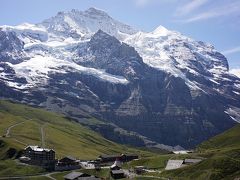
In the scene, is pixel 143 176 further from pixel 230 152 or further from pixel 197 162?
pixel 230 152

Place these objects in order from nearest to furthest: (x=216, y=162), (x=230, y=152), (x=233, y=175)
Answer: (x=233, y=175) < (x=216, y=162) < (x=230, y=152)

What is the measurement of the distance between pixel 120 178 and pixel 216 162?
40020 millimetres

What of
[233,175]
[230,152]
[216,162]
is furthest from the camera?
[230,152]

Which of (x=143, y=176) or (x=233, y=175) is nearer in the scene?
(x=233, y=175)

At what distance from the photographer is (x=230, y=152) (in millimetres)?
197500

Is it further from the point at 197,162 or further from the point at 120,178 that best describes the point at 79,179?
the point at 197,162

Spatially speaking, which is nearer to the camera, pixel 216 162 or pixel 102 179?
pixel 216 162

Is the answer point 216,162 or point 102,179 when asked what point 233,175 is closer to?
point 216,162

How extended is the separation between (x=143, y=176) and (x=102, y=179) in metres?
17.1

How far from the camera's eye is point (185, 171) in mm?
188125

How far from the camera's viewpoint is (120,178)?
198125 millimetres

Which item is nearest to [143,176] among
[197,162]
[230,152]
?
[197,162]

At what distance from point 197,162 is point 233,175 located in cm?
3104

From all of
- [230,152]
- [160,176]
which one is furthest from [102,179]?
[230,152]
